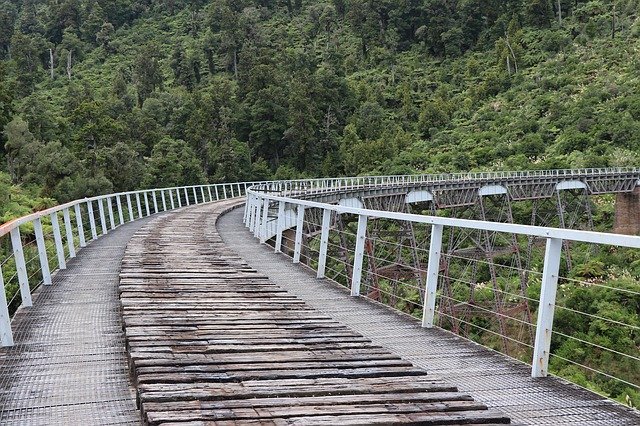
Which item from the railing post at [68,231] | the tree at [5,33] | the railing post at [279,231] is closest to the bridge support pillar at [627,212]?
the railing post at [279,231]

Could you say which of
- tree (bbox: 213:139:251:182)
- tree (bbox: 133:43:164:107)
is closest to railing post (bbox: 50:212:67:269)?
tree (bbox: 213:139:251:182)

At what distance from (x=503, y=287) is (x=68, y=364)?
36.1 metres

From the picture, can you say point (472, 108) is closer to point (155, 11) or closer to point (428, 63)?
point (428, 63)

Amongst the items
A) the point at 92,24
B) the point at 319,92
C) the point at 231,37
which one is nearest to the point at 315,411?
the point at 319,92

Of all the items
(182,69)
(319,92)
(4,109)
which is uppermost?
(182,69)

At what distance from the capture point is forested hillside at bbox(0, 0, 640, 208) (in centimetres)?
6016

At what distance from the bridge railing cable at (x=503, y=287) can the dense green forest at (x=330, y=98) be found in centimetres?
31

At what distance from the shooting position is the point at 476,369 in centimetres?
567

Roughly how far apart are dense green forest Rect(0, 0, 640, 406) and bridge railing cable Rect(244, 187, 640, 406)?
31 centimetres

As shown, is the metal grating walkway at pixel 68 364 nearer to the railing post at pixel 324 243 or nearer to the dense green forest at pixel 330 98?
the railing post at pixel 324 243

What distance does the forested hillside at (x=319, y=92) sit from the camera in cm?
6016

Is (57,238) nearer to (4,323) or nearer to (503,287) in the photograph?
(4,323)

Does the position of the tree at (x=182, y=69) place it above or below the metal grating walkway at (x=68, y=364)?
above

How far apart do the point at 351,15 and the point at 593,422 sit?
127 m
